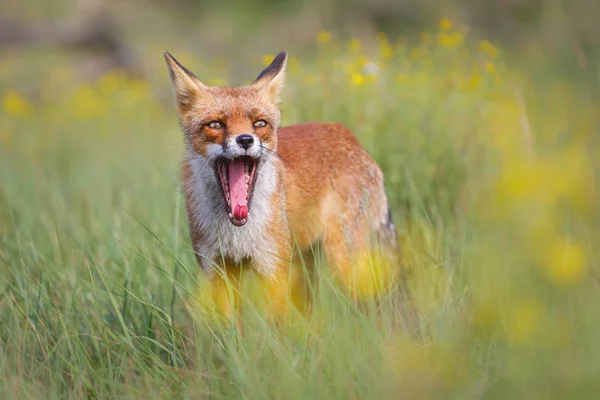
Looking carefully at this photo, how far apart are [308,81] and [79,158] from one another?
444cm

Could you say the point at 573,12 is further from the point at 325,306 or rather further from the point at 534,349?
the point at 534,349

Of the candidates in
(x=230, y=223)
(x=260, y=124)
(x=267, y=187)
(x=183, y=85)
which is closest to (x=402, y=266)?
(x=267, y=187)

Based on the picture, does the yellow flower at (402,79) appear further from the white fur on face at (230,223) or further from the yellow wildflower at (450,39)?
the white fur on face at (230,223)

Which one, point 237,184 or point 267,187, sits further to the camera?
point 267,187

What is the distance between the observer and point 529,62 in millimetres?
7250

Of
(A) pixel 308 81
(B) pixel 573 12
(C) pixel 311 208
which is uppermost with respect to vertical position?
(B) pixel 573 12

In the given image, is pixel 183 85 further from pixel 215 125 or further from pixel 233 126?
pixel 233 126

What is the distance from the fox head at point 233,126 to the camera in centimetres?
451

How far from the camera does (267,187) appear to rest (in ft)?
15.8

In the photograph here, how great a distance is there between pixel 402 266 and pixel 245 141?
1.36 metres

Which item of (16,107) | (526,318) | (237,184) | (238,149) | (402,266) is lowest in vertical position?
(402,266)

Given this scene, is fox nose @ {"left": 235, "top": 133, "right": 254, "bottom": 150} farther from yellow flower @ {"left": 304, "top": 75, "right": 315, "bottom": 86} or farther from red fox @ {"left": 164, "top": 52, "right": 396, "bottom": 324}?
yellow flower @ {"left": 304, "top": 75, "right": 315, "bottom": 86}

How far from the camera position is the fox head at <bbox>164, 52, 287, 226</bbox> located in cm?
451

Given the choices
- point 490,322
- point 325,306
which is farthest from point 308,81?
point 490,322
